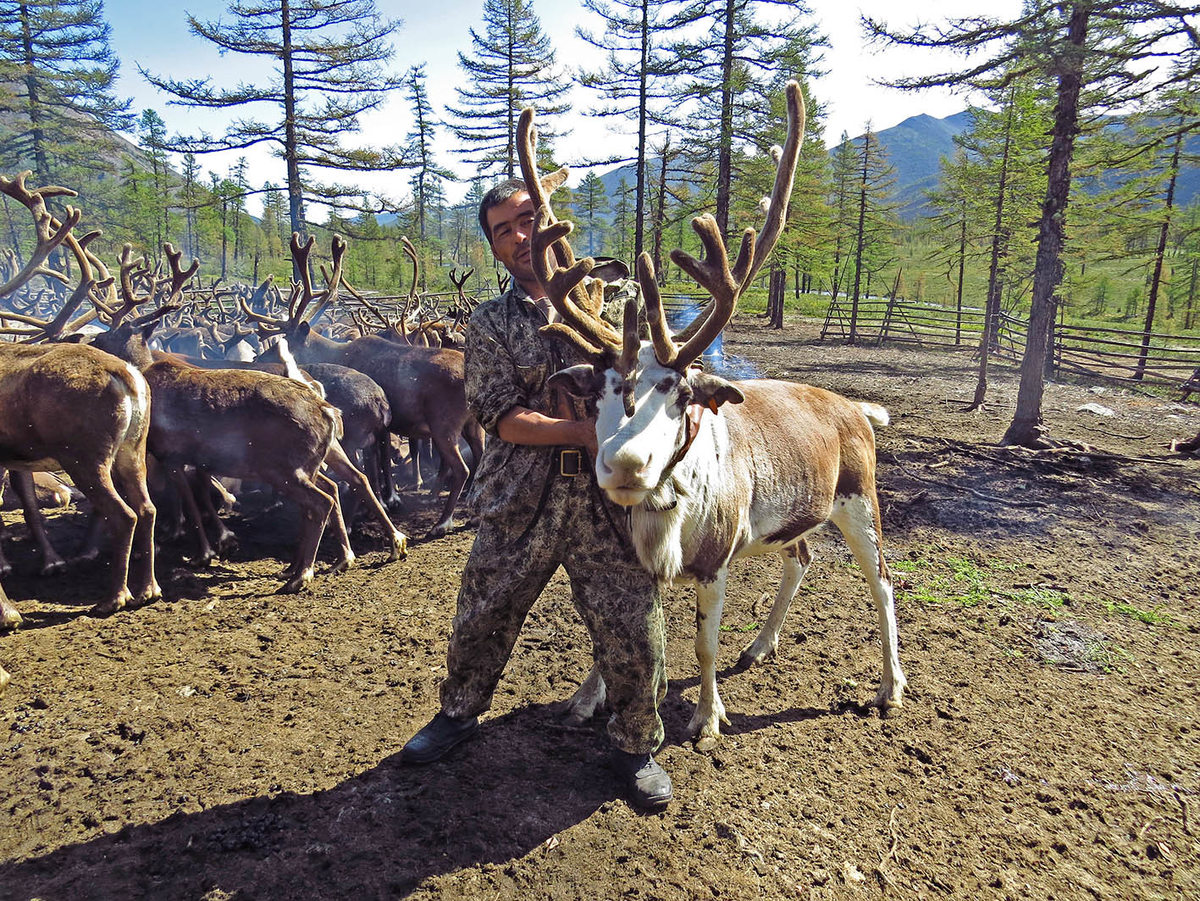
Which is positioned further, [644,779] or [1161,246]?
[1161,246]

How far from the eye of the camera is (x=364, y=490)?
235 inches

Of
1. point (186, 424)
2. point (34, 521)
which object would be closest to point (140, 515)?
point (186, 424)

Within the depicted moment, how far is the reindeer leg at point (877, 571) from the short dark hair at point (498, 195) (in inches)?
102

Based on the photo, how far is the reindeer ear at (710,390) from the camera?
2523 mm

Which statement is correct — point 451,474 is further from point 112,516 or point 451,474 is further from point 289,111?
point 289,111

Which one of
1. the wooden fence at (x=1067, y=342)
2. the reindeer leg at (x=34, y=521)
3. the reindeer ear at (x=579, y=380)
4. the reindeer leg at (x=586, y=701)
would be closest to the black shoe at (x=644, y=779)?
the reindeer leg at (x=586, y=701)

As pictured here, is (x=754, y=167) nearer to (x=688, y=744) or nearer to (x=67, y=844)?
(x=688, y=744)

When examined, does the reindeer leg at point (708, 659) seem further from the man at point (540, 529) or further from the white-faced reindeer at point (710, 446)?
the man at point (540, 529)

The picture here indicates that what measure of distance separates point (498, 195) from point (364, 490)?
3967 mm

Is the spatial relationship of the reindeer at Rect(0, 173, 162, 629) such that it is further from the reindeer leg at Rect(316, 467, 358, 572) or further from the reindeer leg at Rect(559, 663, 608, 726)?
the reindeer leg at Rect(559, 663, 608, 726)

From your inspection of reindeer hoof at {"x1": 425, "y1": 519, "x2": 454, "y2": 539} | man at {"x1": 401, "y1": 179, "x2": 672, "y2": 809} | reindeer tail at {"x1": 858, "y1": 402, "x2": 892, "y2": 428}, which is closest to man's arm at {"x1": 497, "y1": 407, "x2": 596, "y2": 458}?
man at {"x1": 401, "y1": 179, "x2": 672, "y2": 809}

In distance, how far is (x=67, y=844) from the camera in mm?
2523

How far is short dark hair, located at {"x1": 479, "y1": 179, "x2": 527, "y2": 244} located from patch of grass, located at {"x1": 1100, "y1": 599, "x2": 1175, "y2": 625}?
16.6 feet

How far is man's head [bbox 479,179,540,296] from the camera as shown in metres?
2.72
